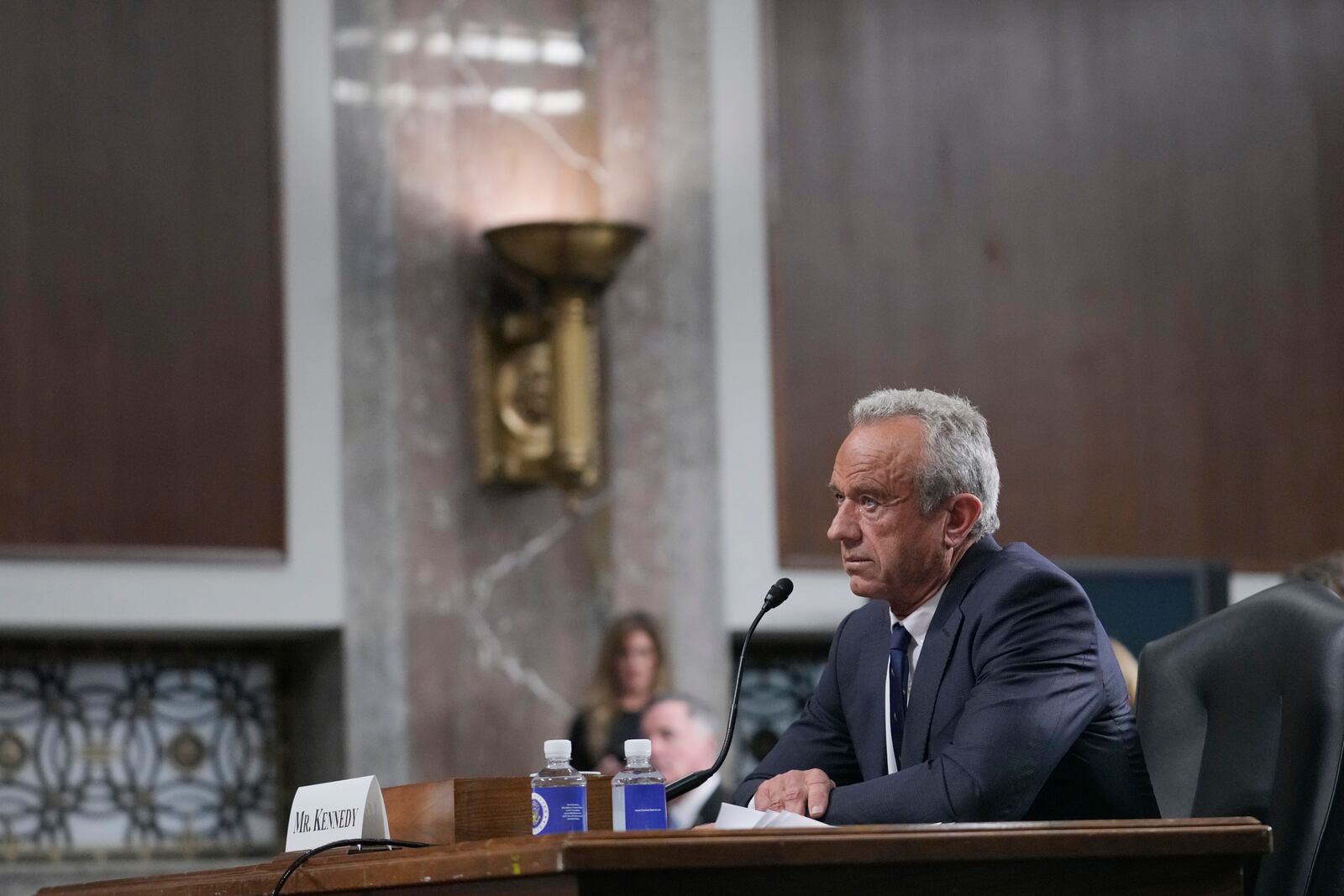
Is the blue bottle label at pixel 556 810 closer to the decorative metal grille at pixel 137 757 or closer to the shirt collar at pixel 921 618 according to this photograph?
the shirt collar at pixel 921 618

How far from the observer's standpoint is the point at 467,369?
21.9 feet

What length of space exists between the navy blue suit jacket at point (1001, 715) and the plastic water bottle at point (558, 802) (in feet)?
1.48

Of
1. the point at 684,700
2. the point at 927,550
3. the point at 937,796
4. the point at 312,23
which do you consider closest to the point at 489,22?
the point at 312,23

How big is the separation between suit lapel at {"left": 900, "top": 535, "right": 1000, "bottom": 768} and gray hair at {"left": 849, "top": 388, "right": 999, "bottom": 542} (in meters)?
0.08

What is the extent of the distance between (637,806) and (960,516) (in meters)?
0.78

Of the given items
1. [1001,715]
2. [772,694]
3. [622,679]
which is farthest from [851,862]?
[772,694]

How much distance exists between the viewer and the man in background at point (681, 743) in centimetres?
519

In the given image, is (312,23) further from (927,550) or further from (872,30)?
(927,550)

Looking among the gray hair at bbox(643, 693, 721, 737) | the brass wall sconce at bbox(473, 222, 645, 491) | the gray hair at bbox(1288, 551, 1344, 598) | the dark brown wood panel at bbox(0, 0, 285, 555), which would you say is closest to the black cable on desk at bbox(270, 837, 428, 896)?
the gray hair at bbox(1288, 551, 1344, 598)

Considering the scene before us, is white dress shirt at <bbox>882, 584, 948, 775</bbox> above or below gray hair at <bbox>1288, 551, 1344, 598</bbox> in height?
below

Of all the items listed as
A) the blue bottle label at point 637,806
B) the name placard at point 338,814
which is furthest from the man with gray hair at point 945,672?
the name placard at point 338,814

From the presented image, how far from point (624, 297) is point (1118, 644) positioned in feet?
6.64

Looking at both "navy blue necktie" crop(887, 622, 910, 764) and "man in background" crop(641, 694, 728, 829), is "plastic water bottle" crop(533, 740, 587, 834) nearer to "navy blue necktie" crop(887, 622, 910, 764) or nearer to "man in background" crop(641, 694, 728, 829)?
"navy blue necktie" crop(887, 622, 910, 764)

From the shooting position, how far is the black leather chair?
280cm
